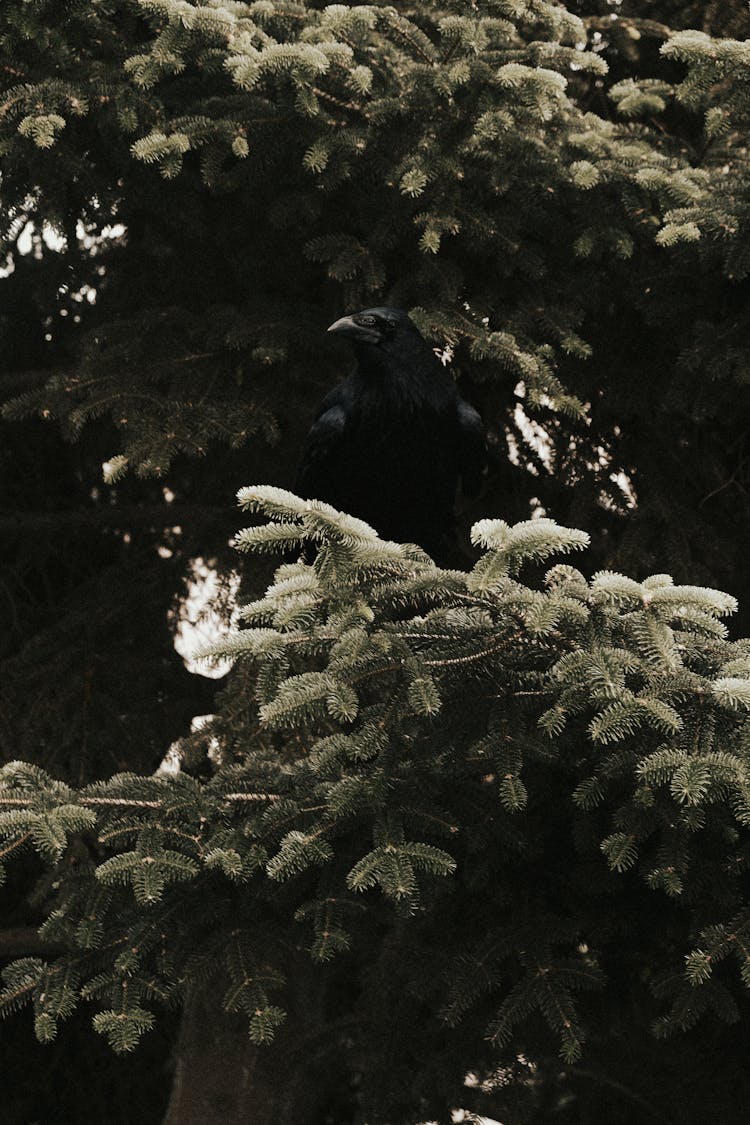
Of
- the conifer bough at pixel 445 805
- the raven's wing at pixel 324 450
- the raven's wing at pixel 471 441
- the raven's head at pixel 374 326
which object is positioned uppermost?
the raven's head at pixel 374 326

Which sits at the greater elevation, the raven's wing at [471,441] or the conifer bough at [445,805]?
the raven's wing at [471,441]

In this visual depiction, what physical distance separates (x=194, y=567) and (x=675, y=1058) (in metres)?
3.10

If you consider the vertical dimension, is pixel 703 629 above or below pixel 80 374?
below

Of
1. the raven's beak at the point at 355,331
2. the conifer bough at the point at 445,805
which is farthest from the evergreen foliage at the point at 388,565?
the raven's beak at the point at 355,331

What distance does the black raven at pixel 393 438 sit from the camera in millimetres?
4645

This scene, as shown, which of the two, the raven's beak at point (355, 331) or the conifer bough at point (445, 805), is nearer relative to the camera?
the conifer bough at point (445, 805)

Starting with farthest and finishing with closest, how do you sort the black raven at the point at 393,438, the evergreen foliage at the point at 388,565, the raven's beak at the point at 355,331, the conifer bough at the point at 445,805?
the black raven at the point at 393,438 < the raven's beak at the point at 355,331 < the evergreen foliage at the point at 388,565 < the conifer bough at the point at 445,805

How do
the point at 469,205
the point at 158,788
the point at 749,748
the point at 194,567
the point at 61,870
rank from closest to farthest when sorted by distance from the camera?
1. the point at 749,748
2. the point at 158,788
3. the point at 469,205
4. the point at 61,870
5. the point at 194,567

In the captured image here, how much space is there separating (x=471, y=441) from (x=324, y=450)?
623mm

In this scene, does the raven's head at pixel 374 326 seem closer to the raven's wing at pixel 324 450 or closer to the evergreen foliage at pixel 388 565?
the evergreen foliage at pixel 388 565

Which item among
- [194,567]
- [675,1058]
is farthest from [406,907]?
[194,567]

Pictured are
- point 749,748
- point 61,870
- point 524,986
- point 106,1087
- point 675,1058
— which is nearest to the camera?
point 749,748

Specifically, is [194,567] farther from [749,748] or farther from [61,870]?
[749,748]

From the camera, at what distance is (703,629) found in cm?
257
